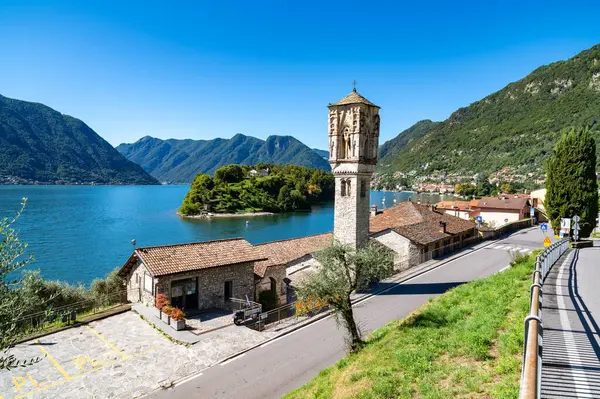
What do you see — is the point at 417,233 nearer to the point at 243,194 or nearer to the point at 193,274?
the point at 193,274

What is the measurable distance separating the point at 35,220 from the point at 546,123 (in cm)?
21331

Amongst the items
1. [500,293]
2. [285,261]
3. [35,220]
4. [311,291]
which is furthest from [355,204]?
[35,220]

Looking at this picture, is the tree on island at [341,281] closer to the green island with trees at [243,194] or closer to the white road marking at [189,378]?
the white road marking at [189,378]

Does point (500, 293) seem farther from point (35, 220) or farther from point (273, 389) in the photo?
point (35, 220)

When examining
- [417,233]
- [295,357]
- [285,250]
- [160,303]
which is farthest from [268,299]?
[417,233]

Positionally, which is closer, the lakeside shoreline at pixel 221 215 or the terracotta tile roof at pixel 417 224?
the terracotta tile roof at pixel 417 224

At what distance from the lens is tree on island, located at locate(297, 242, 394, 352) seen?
1490cm

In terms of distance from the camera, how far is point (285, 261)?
28031 mm

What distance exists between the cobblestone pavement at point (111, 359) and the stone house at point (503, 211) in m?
54.5

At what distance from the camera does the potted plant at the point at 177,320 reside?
18734 millimetres

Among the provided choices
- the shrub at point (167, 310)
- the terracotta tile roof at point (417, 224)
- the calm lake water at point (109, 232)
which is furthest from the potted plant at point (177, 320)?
the calm lake water at point (109, 232)

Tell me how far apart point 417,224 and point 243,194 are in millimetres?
86304

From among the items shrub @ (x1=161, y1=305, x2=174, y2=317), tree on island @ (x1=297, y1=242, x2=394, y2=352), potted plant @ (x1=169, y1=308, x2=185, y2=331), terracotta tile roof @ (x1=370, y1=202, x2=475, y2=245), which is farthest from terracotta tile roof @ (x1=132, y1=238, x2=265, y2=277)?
terracotta tile roof @ (x1=370, y1=202, x2=475, y2=245)

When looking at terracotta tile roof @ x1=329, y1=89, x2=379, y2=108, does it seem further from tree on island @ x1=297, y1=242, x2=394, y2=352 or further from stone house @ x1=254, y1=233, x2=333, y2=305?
tree on island @ x1=297, y1=242, x2=394, y2=352
